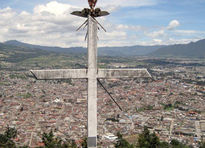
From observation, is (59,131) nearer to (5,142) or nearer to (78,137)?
(78,137)

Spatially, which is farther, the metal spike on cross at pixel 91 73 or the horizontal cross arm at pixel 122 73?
the horizontal cross arm at pixel 122 73

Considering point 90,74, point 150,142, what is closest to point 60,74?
point 90,74

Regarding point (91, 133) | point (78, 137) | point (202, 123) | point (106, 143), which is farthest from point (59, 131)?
point (91, 133)

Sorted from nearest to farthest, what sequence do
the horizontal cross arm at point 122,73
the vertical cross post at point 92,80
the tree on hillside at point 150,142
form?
the vertical cross post at point 92,80 < the horizontal cross arm at point 122,73 < the tree on hillside at point 150,142

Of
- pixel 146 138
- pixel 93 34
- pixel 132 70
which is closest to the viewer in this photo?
pixel 93 34

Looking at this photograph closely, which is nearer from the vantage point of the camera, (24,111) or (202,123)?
(202,123)

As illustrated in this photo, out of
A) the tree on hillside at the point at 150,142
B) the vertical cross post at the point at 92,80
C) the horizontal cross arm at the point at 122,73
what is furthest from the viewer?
the tree on hillside at the point at 150,142

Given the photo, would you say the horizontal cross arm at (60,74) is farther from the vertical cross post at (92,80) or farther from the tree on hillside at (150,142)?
the tree on hillside at (150,142)

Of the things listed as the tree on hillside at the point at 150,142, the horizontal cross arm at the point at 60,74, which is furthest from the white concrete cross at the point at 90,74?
the tree on hillside at the point at 150,142
